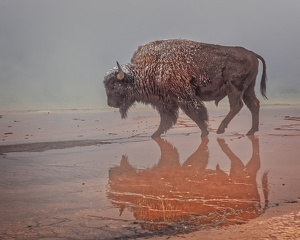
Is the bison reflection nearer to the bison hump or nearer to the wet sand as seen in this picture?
the wet sand

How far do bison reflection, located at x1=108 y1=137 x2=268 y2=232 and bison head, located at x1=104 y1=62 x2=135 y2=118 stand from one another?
11.1ft

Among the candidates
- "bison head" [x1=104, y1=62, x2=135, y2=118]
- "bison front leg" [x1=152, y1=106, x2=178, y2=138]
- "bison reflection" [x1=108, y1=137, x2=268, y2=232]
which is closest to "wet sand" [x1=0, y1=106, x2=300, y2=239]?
"bison reflection" [x1=108, y1=137, x2=268, y2=232]

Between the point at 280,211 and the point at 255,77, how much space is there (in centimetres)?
659

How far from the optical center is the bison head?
8.58 m

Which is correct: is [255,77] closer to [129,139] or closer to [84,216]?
[129,139]

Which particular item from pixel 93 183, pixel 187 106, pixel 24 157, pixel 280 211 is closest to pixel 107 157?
pixel 24 157

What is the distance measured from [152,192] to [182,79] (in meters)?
5.01

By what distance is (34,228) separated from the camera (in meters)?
2.65

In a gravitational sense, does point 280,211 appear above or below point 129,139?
above

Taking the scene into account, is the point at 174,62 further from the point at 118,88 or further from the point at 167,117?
the point at 118,88

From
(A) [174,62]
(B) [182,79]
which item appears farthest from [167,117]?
(A) [174,62]

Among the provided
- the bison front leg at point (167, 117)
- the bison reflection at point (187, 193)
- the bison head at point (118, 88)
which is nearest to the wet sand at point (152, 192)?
the bison reflection at point (187, 193)

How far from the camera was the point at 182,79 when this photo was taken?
832cm

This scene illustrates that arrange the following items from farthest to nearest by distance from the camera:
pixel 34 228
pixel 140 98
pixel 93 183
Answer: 1. pixel 140 98
2. pixel 93 183
3. pixel 34 228
